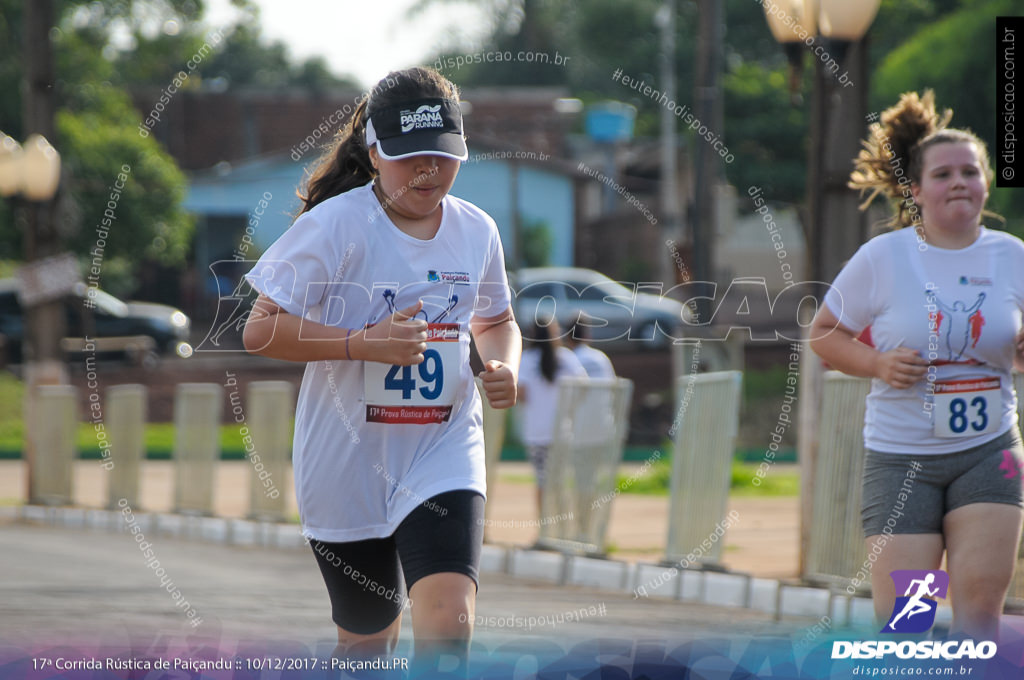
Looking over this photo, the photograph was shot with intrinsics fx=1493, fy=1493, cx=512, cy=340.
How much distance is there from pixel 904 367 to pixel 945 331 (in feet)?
0.57

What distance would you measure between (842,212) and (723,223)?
14443 mm

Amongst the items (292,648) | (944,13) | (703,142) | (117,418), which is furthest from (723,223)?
(292,648)

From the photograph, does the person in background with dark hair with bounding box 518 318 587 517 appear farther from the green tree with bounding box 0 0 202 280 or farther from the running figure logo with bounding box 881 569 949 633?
the green tree with bounding box 0 0 202 280

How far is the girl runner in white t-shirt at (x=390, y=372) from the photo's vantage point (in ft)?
12.5

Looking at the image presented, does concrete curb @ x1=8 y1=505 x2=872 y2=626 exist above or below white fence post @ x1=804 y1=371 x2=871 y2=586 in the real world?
below

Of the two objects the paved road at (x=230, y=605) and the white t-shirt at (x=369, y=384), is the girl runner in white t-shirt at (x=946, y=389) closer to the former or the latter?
the white t-shirt at (x=369, y=384)

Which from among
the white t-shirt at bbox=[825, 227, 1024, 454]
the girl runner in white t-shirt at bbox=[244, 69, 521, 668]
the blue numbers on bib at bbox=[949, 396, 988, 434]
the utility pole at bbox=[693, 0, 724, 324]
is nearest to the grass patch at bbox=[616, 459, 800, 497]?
the utility pole at bbox=[693, 0, 724, 324]

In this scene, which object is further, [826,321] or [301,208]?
[826,321]

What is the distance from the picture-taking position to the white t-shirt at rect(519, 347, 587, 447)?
11281 mm

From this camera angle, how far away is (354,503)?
3.90 metres

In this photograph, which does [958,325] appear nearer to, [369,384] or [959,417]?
[959,417]

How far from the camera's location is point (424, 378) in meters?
3.88

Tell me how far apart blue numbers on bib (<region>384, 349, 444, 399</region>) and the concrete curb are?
8.72 ft

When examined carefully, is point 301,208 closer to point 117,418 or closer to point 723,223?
point 117,418
